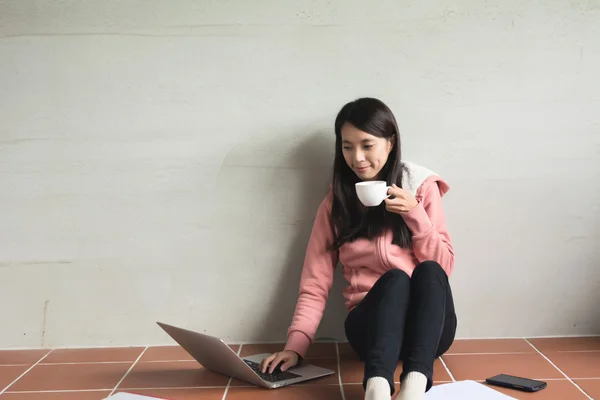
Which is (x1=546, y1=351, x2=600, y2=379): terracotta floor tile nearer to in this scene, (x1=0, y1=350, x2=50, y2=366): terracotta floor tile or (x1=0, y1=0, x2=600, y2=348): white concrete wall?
(x1=0, y1=0, x2=600, y2=348): white concrete wall

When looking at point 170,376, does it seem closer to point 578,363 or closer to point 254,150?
point 254,150

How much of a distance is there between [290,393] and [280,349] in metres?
0.45

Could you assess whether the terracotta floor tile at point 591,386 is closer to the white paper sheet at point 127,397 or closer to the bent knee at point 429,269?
the bent knee at point 429,269

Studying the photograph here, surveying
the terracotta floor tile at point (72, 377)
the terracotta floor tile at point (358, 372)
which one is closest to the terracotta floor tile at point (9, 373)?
the terracotta floor tile at point (72, 377)

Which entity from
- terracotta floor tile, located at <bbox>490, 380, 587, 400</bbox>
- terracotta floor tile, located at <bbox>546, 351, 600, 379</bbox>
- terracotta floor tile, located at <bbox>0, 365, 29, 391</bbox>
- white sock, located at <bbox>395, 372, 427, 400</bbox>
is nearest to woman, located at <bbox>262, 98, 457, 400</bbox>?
white sock, located at <bbox>395, 372, 427, 400</bbox>

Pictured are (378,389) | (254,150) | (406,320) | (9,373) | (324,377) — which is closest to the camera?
(378,389)

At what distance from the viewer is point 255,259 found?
2.38 meters

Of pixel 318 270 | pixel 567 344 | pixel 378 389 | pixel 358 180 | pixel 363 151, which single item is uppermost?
pixel 363 151

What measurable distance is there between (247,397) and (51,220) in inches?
38.7

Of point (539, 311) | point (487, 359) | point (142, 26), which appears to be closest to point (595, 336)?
point (539, 311)

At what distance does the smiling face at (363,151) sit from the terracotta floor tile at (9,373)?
1.20 m

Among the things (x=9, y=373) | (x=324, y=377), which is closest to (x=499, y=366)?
(x=324, y=377)

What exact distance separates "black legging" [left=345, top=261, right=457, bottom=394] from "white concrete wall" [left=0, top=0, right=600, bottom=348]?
1.87 ft

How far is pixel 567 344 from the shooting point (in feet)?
7.53
